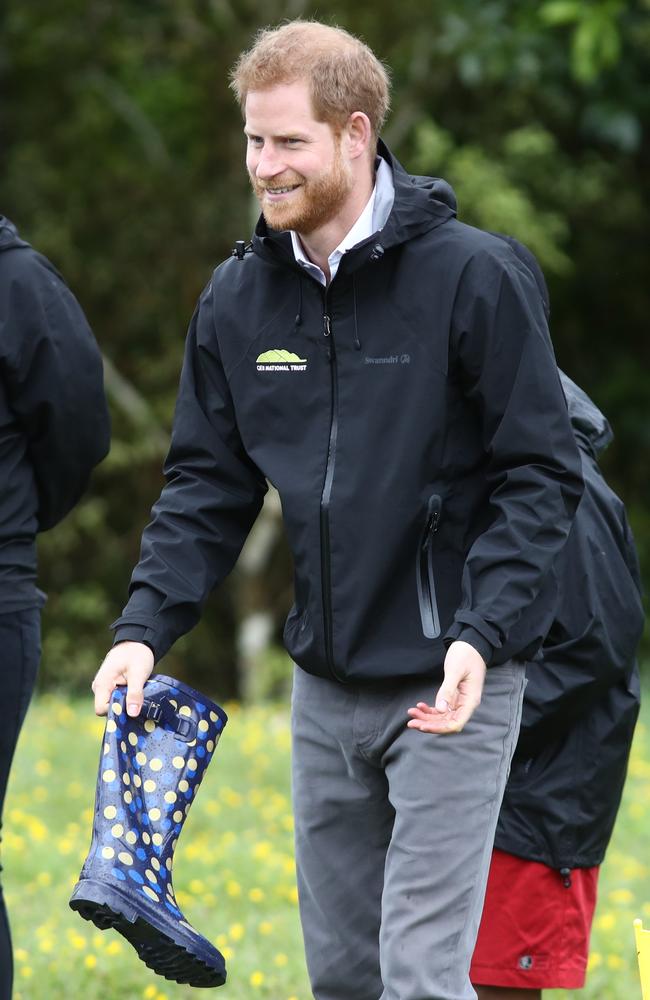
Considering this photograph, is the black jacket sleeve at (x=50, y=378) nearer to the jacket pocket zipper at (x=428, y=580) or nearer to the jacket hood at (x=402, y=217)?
the jacket hood at (x=402, y=217)

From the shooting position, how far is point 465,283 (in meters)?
2.92

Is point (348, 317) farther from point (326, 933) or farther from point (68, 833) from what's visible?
point (68, 833)

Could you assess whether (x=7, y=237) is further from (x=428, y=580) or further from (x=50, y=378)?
(x=428, y=580)

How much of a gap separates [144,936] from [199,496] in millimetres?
856

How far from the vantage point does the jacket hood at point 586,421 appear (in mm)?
3566

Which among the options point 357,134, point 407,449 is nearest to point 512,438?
point 407,449

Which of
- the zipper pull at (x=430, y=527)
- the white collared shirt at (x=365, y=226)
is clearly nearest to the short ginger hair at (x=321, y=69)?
the white collared shirt at (x=365, y=226)

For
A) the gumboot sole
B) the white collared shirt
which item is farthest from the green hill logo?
the gumboot sole

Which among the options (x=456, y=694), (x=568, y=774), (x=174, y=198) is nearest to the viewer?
(x=456, y=694)

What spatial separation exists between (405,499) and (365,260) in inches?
17.4

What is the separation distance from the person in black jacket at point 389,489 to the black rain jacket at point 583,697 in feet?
1.61

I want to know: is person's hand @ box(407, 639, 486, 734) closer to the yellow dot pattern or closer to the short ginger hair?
the yellow dot pattern

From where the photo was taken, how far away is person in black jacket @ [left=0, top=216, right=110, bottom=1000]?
139 inches

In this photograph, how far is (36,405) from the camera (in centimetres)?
368
